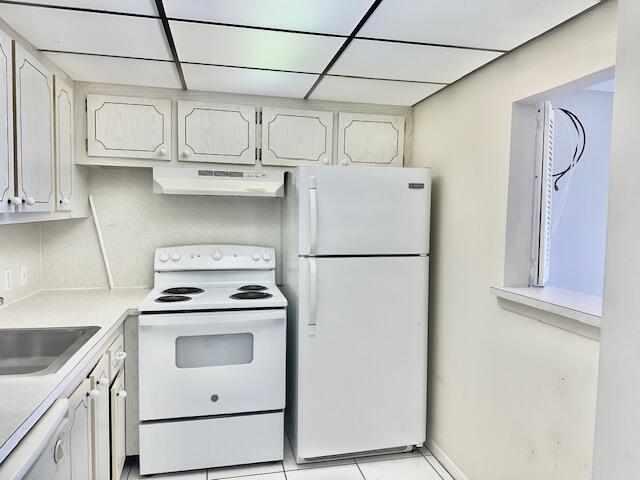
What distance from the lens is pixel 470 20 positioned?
1.57 metres

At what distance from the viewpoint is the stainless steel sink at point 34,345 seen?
1.69 m

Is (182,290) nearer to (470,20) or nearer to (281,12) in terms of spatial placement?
(281,12)

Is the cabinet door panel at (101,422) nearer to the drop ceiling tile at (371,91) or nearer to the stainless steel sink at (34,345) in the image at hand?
the stainless steel sink at (34,345)

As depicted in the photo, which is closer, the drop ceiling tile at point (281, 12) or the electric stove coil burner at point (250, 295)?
the drop ceiling tile at point (281, 12)

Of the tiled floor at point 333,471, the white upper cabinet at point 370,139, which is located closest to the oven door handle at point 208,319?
the tiled floor at point 333,471

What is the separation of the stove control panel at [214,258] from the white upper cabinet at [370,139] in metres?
0.80

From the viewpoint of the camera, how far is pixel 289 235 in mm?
2594

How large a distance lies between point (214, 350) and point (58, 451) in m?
1.13

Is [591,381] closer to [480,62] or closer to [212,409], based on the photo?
[480,62]

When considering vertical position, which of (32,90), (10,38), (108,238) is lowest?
(108,238)

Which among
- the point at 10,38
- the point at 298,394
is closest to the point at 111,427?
the point at 298,394

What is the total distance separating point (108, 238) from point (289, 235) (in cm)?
115

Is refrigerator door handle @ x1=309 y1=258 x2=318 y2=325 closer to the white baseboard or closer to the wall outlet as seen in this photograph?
the white baseboard

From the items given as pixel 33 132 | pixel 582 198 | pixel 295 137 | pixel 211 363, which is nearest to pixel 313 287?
pixel 211 363
